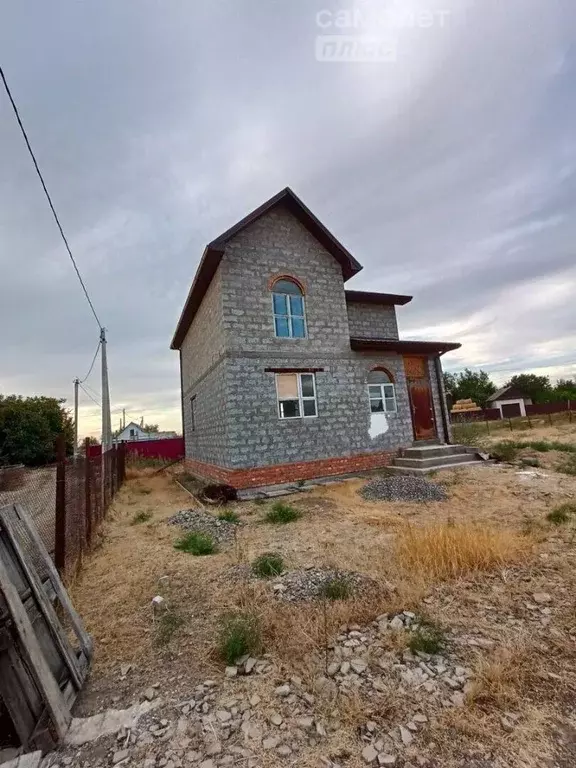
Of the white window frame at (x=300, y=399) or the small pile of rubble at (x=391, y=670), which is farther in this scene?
the white window frame at (x=300, y=399)

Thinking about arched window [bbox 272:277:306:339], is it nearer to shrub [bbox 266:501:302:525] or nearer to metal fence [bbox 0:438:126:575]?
shrub [bbox 266:501:302:525]

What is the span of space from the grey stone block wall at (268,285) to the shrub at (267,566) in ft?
21.7

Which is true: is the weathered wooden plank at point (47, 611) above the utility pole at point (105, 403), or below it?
below

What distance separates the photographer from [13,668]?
2.36m

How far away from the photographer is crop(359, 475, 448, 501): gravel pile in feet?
27.6

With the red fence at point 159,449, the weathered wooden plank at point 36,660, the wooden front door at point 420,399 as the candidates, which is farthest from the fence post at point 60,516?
the red fence at point 159,449

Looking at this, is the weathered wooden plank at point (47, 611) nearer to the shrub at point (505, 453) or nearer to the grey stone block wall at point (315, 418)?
the grey stone block wall at point (315, 418)

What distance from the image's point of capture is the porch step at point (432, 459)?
37.3ft

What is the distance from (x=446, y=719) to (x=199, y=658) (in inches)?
74.3

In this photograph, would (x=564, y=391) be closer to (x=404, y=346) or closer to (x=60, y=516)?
(x=404, y=346)

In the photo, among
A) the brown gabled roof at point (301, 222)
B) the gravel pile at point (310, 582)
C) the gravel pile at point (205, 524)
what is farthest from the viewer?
the brown gabled roof at point (301, 222)

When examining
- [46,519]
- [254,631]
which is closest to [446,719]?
[254,631]

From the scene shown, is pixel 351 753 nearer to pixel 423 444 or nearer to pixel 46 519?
pixel 46 519

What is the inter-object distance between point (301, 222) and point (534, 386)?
210 ft
